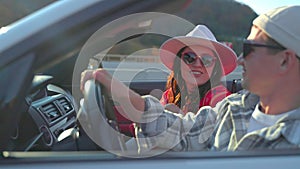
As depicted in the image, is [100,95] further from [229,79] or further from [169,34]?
[229,79]

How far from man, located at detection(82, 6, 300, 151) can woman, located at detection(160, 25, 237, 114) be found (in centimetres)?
62

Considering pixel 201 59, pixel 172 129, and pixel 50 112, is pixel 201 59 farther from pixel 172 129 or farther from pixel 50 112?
pixel 50 112

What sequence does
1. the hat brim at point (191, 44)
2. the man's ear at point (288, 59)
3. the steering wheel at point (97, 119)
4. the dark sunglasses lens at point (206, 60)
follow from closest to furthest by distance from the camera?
the steering wheel at point (97, 119)
the man's ear at point (288, 59)
the hat brim at point (191, 44)
the dark sunglasses lens at point (206, 60)

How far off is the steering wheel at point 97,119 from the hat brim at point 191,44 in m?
0.86

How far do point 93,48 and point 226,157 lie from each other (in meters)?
0.56

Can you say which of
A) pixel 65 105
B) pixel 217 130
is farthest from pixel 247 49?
pixel 65 105

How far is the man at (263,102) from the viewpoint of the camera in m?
1.59

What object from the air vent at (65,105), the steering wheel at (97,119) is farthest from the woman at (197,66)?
the steering wheel at (97,119)

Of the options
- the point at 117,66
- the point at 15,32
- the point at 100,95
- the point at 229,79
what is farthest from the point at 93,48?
the point at 229,79

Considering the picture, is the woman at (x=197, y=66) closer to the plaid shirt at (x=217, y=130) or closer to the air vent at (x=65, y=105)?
the plaid shirt at (x=217, y=130)

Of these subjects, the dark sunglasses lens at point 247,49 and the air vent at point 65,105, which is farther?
→ the air vent at point 65,105

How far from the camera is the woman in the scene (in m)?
2.50

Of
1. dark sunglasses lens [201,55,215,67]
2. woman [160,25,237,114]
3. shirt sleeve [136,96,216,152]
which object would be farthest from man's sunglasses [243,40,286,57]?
dark sunglasses lens [201,55,215,67]

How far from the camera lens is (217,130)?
193 centimetres
